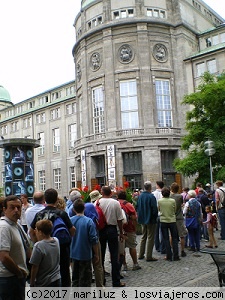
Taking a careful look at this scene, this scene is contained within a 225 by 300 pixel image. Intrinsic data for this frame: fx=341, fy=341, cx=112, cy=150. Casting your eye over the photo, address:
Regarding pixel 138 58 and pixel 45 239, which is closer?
pixel 45 239

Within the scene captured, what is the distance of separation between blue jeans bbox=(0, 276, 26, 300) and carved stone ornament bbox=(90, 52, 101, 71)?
33.2m

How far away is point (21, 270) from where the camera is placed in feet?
13.8

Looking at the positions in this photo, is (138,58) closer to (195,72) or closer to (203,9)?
(195,72)

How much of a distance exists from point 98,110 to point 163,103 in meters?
6.80

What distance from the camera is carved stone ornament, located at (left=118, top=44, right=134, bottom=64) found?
34625 millimetres

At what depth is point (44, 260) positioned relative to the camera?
4.60 meters

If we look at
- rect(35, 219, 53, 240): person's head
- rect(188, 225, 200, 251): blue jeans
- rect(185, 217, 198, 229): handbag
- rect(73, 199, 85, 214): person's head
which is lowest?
rect(188, 225, 200, 251): blue jeans

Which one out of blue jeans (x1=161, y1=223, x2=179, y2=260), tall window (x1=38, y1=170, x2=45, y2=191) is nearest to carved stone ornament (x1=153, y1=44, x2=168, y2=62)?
blue jeans (x1=161, y1=223, x2=179, y2=260)

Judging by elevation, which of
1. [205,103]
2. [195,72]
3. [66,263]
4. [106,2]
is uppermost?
[106,2]

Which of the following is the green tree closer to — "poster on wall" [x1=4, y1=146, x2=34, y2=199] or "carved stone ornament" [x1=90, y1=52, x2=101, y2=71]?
"poster on wall" [x1=4, y1=146, x2=34, y2=199]

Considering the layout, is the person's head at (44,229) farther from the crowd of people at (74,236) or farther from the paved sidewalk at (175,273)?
the paved sidewalk at (175,273)

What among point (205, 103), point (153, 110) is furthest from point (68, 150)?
point (205, 103)

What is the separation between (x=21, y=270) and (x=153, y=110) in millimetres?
30401

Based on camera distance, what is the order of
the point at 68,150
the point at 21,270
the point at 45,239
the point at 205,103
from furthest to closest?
the point at 68,150
the point at 205,103
the point at 45,239
the point at 21,270
